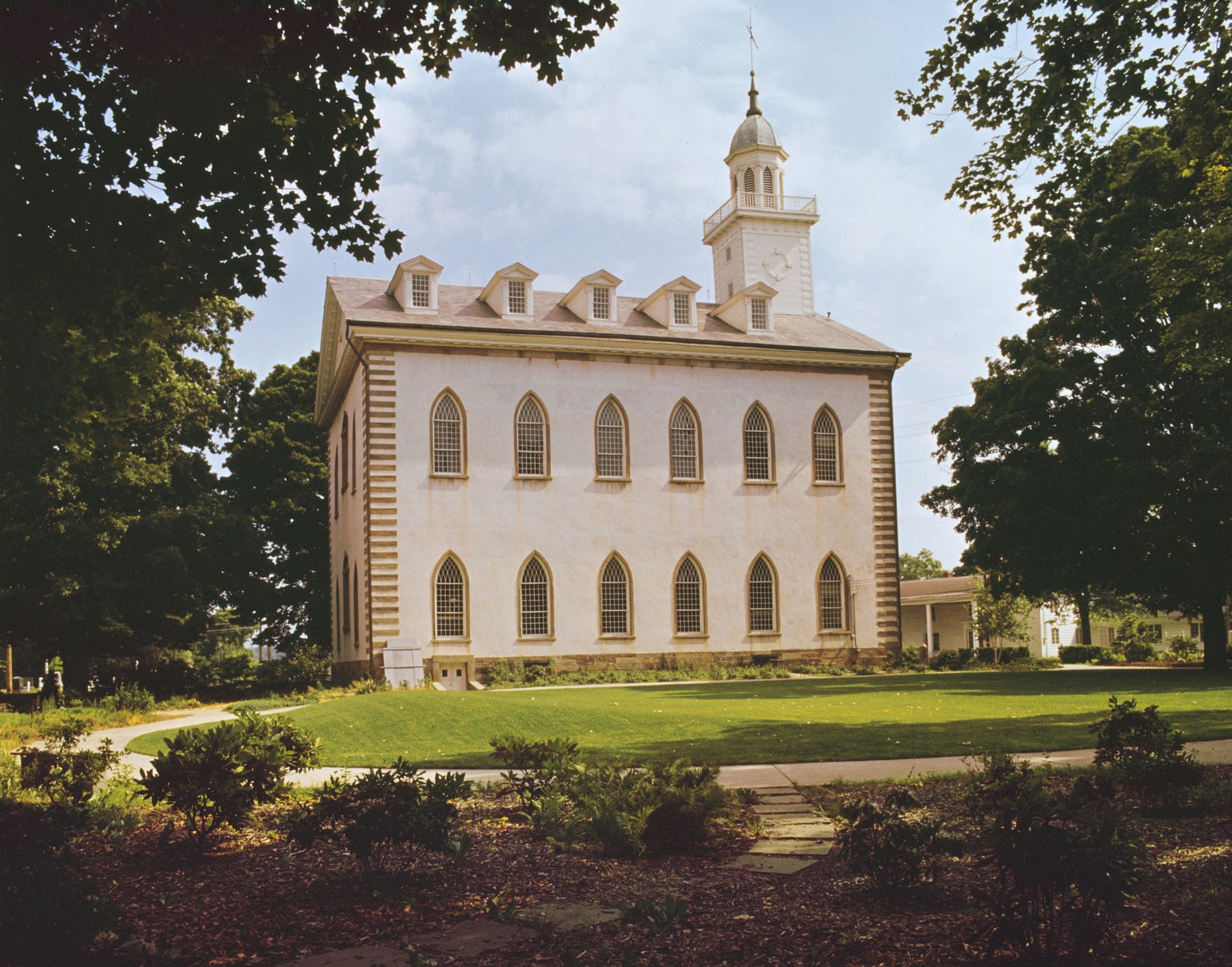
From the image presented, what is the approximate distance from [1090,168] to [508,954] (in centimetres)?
1201

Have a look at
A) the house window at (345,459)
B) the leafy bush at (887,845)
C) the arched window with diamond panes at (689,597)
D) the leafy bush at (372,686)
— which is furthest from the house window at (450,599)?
the leafy bush at (887,845)

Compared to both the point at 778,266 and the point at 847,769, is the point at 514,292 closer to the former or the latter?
the point at 778,266

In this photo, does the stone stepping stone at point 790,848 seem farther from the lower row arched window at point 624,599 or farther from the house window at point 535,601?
the house window at point 535,601

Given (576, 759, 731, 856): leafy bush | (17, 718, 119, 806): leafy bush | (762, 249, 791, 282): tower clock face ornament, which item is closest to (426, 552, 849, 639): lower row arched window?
(762, 249, 791, 282): tower clock face ornament

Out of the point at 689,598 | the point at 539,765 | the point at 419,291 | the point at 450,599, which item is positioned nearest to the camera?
the point at 539,765

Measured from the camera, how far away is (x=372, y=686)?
2867cm

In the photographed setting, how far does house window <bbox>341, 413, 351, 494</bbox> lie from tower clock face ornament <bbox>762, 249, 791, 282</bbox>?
19.8m

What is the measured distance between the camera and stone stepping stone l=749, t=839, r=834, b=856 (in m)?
7.21

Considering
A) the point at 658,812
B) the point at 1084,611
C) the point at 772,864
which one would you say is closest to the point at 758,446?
the point at 658,812

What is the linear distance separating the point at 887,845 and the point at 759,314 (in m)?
32.3

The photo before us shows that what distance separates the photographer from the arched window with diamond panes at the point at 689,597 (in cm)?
3447

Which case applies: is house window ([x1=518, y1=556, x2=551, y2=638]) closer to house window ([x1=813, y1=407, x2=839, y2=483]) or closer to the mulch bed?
house window ([x1=813, y1=407, x2=839, y2=483])

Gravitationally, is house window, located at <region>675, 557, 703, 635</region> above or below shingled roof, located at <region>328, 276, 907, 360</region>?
below

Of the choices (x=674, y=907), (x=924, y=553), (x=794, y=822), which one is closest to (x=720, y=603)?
(x=794, y=822)
